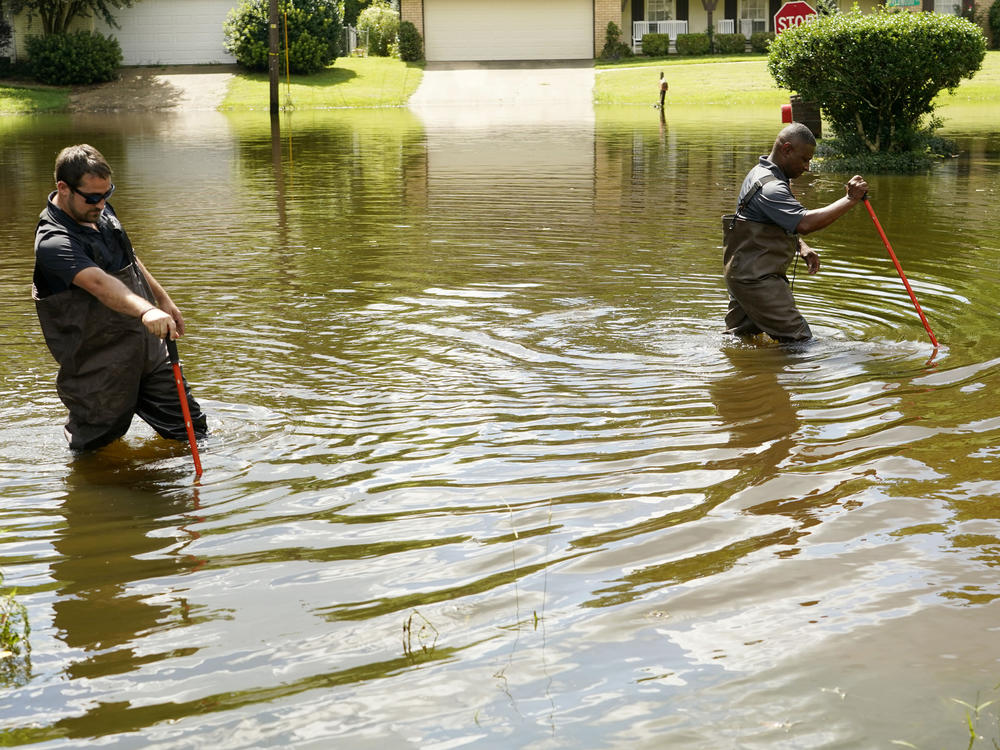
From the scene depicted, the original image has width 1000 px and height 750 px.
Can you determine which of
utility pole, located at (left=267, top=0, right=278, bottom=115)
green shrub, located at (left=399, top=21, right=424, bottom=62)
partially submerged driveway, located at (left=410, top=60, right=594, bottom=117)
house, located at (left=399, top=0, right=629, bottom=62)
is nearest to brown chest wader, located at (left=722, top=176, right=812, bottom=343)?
utility pole, located at (left=267, top=0, right=278, bottom=115)

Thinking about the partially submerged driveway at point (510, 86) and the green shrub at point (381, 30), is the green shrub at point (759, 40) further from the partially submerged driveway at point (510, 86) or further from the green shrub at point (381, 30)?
the green shrub at point (381, 30)

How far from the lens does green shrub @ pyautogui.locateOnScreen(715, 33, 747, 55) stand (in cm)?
5662

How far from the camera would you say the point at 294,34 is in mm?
50375

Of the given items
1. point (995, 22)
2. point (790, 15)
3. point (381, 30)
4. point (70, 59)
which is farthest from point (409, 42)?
point (790, 15)

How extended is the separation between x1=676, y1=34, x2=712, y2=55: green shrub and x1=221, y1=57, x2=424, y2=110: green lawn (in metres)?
13.1

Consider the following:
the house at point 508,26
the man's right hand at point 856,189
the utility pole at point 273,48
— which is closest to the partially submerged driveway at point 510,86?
the house at point 508,26

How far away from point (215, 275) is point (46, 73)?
4358cm

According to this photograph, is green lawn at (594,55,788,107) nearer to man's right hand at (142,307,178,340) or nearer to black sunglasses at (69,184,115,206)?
black sunglasses at (69,184,115,206)

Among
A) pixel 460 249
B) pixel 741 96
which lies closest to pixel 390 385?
pixel 460 249

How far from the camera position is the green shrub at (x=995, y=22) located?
53.2 meters

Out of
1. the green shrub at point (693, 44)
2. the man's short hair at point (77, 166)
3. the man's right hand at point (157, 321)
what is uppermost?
the green shrub at point (693, 44)

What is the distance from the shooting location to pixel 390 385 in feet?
26.2

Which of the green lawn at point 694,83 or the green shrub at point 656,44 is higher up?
the green shrub at point 656,44

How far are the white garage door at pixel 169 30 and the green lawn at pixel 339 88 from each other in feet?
17.4
